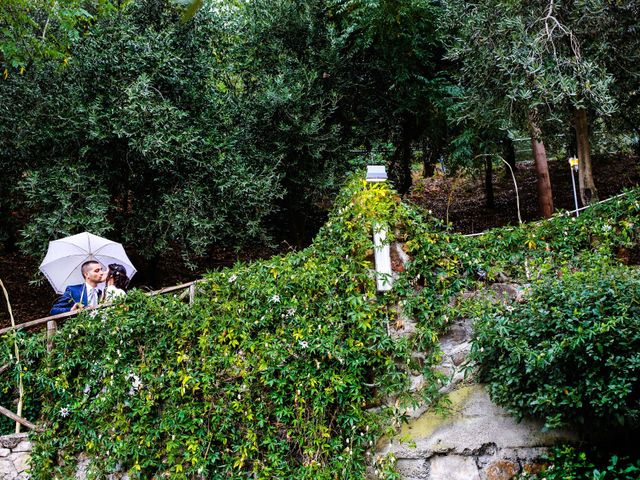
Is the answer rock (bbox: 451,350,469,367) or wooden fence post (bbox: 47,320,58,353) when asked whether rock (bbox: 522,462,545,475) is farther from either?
wooden fence post (bbox: 47,320,58,353)

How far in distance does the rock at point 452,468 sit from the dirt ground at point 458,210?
9.99 feet

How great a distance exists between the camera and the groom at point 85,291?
602 cm

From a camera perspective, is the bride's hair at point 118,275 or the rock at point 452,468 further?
the bride's hair at point 118,275

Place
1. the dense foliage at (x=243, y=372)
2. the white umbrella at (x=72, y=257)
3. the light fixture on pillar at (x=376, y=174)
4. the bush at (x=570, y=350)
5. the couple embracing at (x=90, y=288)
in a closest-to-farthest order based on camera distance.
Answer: the bush at (x=570, y=350), the dense foliage at (x=243, y=372), the light fixture on pillar at (x=376, y=174), the couple embracing at (x=90, y=288), the white umbrella at (x=72, y=257)

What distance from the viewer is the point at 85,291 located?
607 cm

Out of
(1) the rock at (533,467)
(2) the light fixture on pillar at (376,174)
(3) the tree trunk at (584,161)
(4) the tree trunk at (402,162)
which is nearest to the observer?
(1) the rock at (533,467)

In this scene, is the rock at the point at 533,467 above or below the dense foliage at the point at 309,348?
below

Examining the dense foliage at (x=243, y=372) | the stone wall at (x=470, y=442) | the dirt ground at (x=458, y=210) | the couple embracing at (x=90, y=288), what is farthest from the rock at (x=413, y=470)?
the couple embracing at (x=90, y=288)

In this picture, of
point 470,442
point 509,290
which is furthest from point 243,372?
point 509,290

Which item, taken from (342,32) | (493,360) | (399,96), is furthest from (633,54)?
(493,360)

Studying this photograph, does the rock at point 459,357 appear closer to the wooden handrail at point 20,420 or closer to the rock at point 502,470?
the rock at point 502,470

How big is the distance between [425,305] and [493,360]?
2.51 feet

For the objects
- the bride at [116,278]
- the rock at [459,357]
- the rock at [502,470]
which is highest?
the bride at [116,278]

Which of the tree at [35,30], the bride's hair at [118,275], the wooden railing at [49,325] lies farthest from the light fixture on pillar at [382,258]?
the tree at [35,30]
